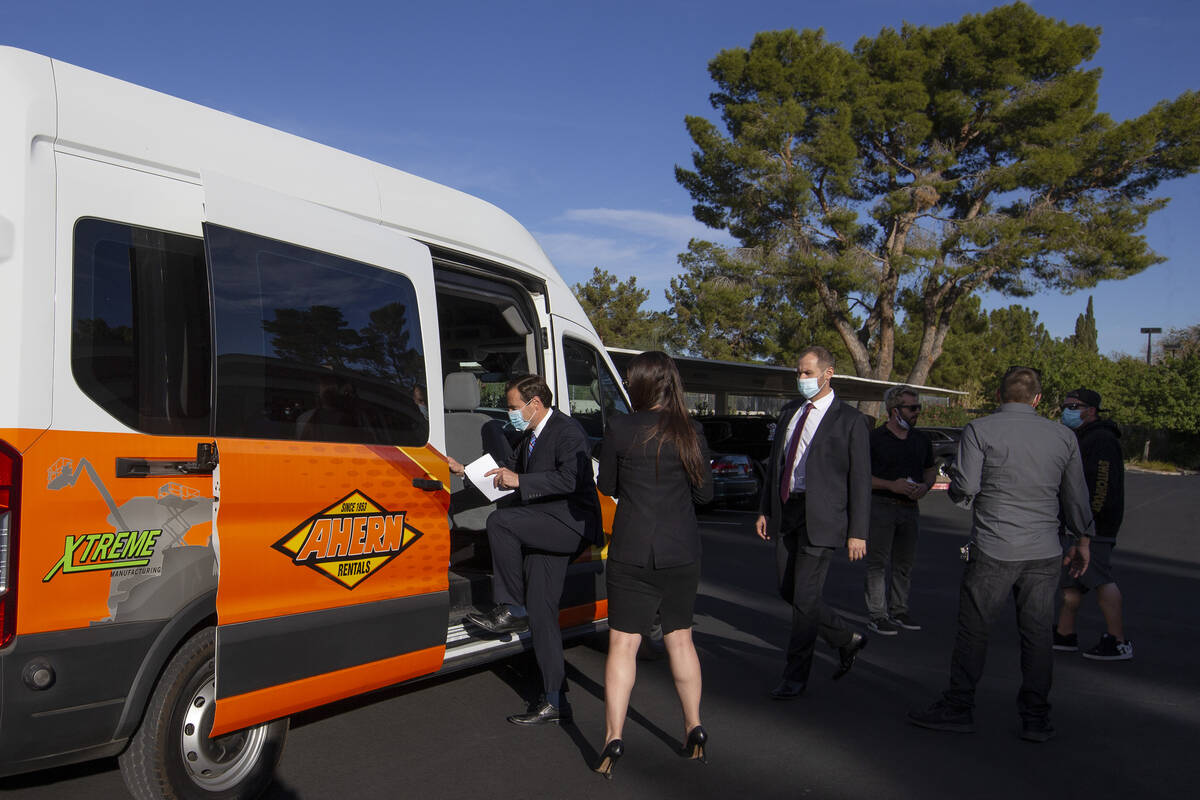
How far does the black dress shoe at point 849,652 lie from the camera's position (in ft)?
18.0

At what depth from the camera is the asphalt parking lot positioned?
411 centimetres

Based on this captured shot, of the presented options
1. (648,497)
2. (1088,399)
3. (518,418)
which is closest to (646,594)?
(648,497)

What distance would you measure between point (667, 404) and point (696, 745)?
1.51 meters

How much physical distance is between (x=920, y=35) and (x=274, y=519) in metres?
34.2

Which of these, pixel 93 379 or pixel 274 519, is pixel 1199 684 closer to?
pixel 274 519

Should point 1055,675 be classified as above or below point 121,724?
below

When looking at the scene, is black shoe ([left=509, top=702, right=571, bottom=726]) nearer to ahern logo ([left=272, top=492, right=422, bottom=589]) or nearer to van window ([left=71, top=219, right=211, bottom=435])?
ahern logo ([left=272, top=492, right=422, bottom=589])

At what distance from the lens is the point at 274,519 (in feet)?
11.7

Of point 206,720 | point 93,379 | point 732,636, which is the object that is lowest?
point 732,636

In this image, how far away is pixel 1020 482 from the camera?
474 cm

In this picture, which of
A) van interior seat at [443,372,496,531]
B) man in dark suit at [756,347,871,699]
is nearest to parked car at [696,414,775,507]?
van interior seat at [443,372,496,531]

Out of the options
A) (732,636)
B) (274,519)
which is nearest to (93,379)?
(274,519)

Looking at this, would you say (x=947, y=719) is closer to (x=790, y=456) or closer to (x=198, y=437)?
A: (x=790, y=456)

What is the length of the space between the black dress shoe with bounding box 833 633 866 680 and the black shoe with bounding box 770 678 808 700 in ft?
0.97
